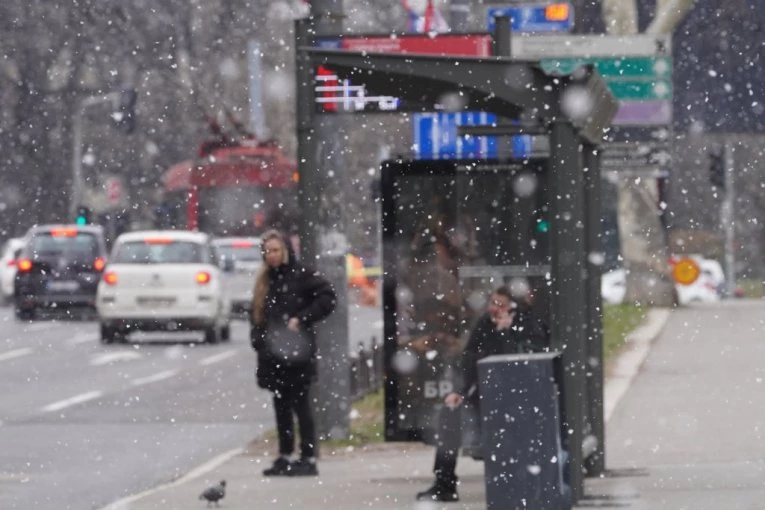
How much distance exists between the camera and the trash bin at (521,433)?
10727 millimetres

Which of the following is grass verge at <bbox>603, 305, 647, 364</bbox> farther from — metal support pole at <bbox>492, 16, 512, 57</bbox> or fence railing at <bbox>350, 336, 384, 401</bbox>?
metal support pole at <bbox>492, 16, 512, 57</bbox>

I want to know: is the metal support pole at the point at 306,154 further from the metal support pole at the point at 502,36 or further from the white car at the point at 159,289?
the white car at the point at 159,289

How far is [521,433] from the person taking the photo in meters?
10.8

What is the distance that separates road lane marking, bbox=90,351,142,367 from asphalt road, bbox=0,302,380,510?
2 centimetres

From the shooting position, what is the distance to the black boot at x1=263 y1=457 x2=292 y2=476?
14.3 m

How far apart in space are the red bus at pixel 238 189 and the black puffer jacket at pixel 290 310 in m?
30.3

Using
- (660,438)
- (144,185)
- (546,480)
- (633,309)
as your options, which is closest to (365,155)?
(144,185)

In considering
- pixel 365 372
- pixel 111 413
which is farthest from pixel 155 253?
pixel 111 413

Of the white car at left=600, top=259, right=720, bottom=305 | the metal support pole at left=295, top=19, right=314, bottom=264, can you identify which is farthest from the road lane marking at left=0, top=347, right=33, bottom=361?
the white car at left=600, top=259, right=720, bottom=305

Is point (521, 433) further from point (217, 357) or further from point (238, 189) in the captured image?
point (238, 189)

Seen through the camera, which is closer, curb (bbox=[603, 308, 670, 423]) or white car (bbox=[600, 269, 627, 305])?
curb (bbox=[603, 308, 670, 423])

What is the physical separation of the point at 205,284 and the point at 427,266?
19546mm

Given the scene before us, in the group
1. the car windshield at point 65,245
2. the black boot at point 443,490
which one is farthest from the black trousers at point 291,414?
the car windshield at point 65,245

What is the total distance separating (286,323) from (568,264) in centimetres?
324
